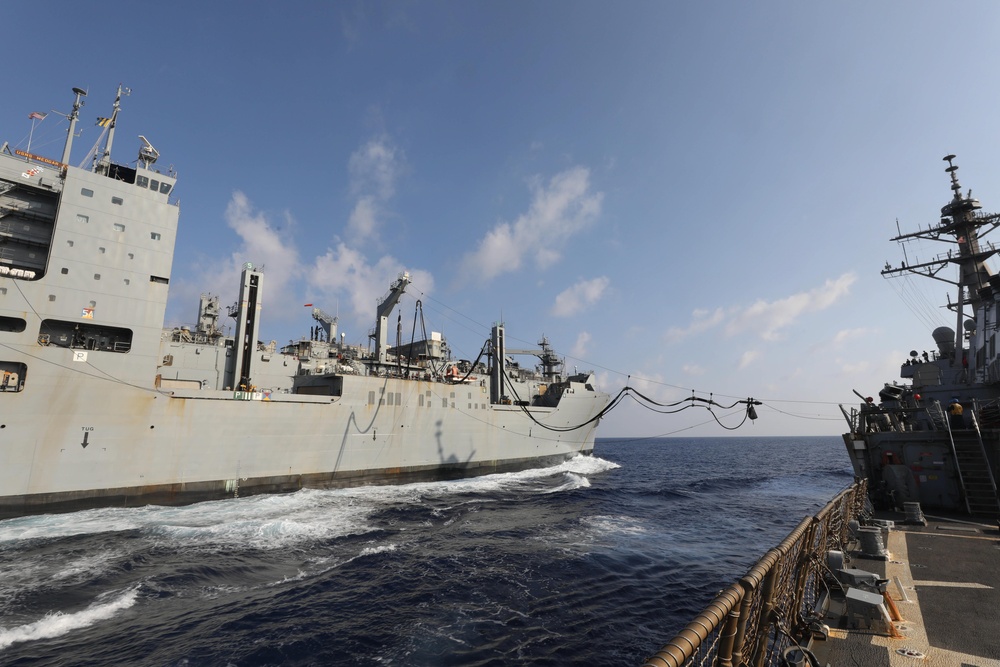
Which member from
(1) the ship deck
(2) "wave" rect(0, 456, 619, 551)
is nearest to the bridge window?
(2) "wave" rect(0, 456, 619, 551)

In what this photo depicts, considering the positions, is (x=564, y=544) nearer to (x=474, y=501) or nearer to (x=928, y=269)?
(x=474, y=501)

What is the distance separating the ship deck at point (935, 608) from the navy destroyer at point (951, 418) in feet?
13.2

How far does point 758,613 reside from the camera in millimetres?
3439

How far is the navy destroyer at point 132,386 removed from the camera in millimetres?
16562

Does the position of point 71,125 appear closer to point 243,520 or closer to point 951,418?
point 243,520

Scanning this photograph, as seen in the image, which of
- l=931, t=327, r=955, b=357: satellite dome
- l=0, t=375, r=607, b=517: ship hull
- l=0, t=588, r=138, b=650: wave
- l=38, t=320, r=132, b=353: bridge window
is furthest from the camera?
l=931, t=327, r=955, b=357: satellite dome

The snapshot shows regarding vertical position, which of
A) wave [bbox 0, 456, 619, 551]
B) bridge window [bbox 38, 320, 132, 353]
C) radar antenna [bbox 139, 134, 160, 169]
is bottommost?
wave [bbox 0, 456, 619, 551]

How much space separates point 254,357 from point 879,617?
2718 centimetres

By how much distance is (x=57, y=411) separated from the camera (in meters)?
16.6

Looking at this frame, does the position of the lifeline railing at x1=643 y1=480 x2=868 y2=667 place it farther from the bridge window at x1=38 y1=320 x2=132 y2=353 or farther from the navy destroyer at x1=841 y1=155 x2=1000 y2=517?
the bridge window at x1=38 y1=320 x2=132 y2=353

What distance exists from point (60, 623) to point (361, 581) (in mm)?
5731

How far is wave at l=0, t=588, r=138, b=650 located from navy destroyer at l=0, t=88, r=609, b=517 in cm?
1112

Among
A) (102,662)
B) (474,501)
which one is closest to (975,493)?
(474,501)

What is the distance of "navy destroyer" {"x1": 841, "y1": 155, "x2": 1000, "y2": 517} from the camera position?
1230 centimetres
